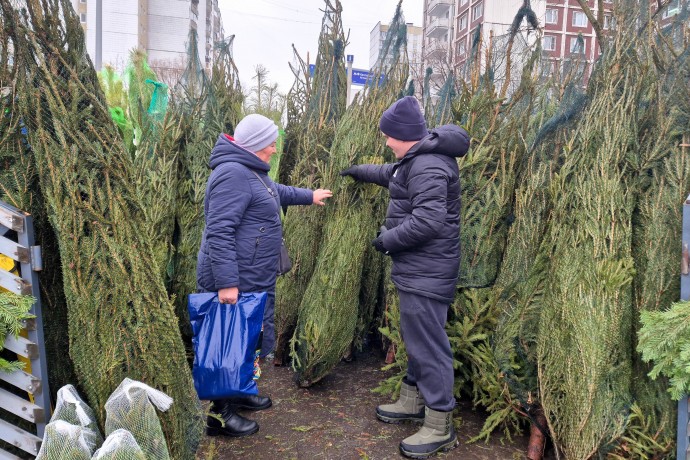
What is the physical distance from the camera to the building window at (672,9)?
3.48 m

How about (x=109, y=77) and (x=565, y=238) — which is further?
(x=109, y=77)

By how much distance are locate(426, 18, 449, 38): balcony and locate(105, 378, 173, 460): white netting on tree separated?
47.6m

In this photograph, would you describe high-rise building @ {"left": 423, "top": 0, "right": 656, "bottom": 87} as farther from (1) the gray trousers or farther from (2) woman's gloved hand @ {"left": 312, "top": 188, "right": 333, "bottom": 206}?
(1) the gray trousers

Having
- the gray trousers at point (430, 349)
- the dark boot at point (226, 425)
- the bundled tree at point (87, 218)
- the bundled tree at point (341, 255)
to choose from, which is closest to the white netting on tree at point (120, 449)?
the bundled tree at point (87, 218)

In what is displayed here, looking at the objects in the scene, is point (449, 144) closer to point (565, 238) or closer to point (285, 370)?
point (565, 238)

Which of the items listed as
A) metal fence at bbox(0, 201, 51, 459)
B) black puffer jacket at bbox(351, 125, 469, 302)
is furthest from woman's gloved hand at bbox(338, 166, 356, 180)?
metal fence at bbox(0, 201, 51, 459)

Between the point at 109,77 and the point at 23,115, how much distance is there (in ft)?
15.5

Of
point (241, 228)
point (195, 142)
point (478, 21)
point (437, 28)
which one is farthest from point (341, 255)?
point (437, 28)

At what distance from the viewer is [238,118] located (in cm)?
523

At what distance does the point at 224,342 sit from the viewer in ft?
9.41

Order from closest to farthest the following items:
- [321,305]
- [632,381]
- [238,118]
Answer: [632,381], [321,305], [238,118]

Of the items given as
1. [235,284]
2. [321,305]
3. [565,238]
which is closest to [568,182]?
[565,238]

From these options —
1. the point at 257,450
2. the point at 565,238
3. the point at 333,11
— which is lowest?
the point at 257,450

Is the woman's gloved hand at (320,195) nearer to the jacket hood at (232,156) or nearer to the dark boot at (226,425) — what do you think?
the jacket hood at (232,156)
